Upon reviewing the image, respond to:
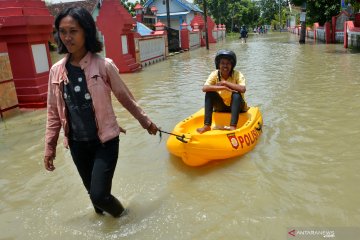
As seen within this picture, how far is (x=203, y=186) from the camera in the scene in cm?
386

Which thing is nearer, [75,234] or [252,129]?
[75,234]

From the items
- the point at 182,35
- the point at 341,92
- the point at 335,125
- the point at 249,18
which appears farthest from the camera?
the point at 249,18

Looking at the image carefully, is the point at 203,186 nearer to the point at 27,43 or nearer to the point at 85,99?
the point at 85,99

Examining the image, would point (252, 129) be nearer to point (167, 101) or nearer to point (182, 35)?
point (167, 101)

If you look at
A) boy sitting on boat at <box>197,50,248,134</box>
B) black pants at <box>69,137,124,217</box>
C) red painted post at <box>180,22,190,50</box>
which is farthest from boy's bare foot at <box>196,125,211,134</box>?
red painted post at <box>180,22,190,50</box>

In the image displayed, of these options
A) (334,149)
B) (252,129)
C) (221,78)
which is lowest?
(334,149)

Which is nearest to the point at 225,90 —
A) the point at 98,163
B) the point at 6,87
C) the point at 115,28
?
the point at 98,163

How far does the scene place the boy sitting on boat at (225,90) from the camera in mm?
4711

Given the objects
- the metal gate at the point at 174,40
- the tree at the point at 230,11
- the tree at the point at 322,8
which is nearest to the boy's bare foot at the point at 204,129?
the metal gate at the point at 174,40

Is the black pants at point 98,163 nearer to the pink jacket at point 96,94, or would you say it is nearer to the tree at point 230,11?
the pink jacket at point 96,94

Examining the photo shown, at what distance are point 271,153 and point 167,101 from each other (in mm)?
3812

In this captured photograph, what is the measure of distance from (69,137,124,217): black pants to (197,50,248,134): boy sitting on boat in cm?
195

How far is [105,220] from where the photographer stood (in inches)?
128

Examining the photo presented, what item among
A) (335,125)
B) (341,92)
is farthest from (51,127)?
(341,92)
